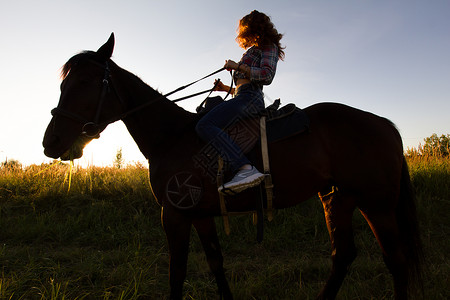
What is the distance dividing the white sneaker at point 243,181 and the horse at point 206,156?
20 cm

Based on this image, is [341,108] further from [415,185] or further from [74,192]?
[74,192]

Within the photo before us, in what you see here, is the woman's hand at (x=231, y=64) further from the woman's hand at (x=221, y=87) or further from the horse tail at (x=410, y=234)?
the horse tail at (x=410, y=234)

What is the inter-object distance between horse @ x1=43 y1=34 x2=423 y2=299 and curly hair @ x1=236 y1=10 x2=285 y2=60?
2.97 feet

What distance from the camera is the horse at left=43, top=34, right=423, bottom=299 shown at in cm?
269

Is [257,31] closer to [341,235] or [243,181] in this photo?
[243,181]

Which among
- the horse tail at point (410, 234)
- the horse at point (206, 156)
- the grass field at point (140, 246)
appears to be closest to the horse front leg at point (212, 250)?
the horse at point (206, 156)

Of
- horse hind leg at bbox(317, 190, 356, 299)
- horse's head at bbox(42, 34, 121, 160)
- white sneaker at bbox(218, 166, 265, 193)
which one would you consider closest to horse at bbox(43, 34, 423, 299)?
horse's head at bbox(42, 34, 121, 160)

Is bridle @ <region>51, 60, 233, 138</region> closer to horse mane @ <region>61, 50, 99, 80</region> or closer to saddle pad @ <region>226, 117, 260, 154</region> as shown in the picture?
horse mane @ <region>61, 50, 99, 80</region>

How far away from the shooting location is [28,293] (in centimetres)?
312

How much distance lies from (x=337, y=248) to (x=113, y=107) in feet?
10.2

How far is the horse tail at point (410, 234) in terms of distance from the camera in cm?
293

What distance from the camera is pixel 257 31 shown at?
3020 millimetres

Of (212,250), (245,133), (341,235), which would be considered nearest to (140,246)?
(212,250)

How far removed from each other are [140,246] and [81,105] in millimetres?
2598
